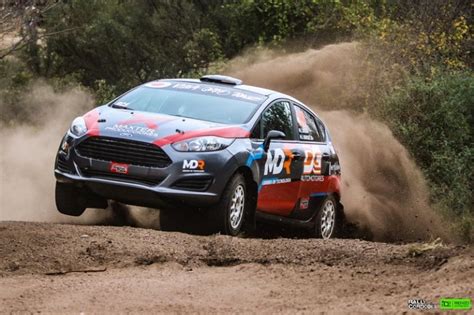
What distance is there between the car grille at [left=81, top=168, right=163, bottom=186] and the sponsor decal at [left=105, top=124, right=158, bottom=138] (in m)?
0.45

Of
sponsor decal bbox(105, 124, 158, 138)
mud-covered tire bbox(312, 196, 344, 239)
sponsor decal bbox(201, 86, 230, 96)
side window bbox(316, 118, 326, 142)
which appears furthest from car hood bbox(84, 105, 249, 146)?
mud-covered tire bbox(312, 196, 344, 239)

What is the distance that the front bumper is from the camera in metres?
10.1

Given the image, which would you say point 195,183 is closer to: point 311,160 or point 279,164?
point 279,164

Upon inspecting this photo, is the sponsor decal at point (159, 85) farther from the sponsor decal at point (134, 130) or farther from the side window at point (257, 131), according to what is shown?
the sponsor decal at point (134, 130)

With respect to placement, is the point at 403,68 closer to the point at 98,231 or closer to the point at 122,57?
the point at 122,57

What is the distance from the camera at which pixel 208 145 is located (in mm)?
10383

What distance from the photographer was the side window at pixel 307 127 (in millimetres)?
12453

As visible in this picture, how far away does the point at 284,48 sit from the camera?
22.5 meters

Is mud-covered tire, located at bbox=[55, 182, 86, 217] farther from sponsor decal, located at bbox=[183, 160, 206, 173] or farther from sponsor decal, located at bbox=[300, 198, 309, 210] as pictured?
sponsor decal, located at bbox=[300, 198, 309, 210]

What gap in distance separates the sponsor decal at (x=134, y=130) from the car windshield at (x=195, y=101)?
2.49 feet

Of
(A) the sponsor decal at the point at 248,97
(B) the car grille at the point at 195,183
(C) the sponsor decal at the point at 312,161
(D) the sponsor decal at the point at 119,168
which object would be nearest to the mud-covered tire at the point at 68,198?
(D) the sponsor decal at the point at 119,168

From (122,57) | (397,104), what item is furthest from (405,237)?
(122,57)

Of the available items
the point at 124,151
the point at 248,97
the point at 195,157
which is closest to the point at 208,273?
the point at 195,157

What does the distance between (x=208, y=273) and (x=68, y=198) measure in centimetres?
334
